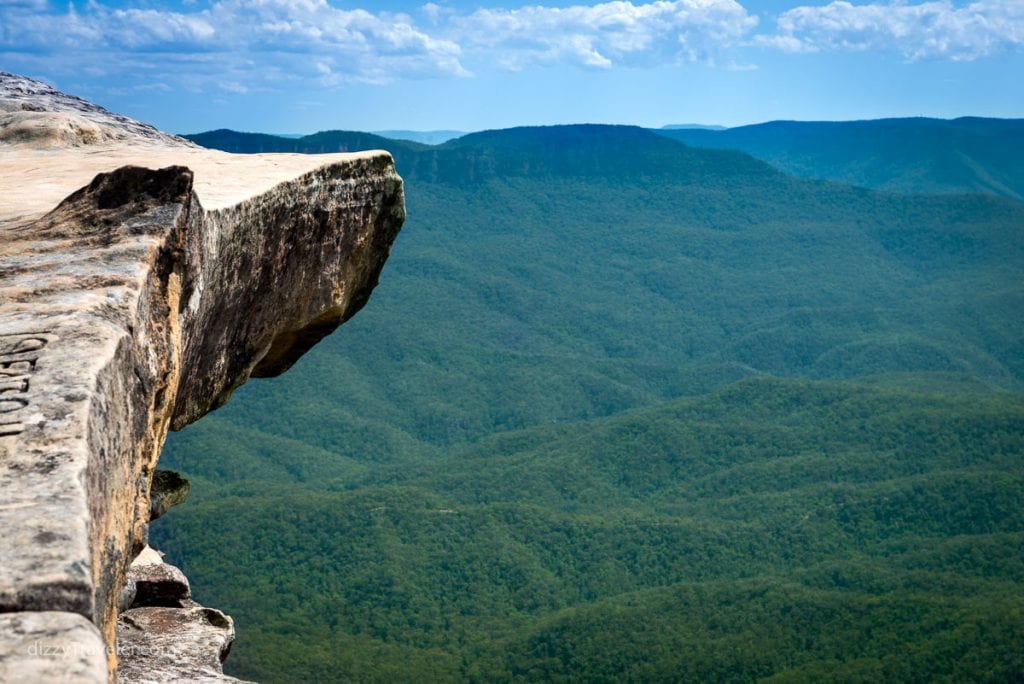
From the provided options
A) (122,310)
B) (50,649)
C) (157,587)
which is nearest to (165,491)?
(157,587)

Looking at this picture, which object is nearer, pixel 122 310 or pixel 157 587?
pixel 122 310

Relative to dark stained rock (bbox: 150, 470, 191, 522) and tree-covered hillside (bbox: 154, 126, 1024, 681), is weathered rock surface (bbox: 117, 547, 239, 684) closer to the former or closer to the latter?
dark stained rock (bbox: 150, 470, 191, 522)

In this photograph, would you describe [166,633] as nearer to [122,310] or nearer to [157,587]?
[157,587]

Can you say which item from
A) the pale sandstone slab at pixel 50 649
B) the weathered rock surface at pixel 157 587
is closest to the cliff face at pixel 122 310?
the pale sandstone slab at pixel 50 649

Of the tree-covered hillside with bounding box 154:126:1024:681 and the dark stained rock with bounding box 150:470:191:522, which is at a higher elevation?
the dark stained rock with bounding box 150:470:191:522

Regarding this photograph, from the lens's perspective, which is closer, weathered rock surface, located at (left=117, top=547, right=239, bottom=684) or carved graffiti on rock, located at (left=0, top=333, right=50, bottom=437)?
carved graffiti on rock, located at (left=0, top=333, right=50, bottom=437)

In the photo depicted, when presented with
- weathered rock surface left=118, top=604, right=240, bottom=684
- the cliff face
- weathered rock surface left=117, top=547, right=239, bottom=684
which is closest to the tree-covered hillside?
weathered rock surface left=117, top=547, right=239, bottom=684

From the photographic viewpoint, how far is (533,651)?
244 feet

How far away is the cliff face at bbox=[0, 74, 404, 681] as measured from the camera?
3795mm

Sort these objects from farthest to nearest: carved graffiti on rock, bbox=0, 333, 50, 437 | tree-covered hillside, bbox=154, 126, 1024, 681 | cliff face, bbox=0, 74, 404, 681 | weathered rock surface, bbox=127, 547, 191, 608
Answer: tree-covered hillside, bbox=154, 126, 1024, 681 < weathered rock surface, bbox=127, 547, 191, 608 < carved graffiti on rock, bbox=0, 333, 50, 437 < cliff face, bbox=0, 74, 404, 681

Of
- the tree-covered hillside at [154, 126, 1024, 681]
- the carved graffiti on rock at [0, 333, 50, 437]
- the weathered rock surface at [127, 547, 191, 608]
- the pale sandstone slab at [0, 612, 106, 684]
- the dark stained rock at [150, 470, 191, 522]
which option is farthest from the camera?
the tree-covered hillside at [154, 126, 1024, 681]

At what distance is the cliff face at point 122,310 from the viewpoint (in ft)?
12.5

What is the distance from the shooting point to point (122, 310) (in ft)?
18.3

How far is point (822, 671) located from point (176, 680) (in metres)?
59.9
